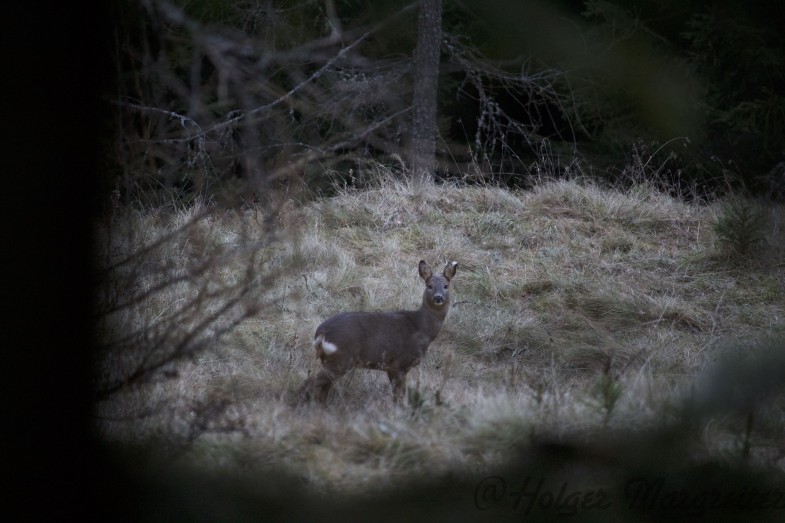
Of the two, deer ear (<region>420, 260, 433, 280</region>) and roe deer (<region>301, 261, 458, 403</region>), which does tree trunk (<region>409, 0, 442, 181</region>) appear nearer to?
deer ear (<region>420, 260, 433, 280</region>)

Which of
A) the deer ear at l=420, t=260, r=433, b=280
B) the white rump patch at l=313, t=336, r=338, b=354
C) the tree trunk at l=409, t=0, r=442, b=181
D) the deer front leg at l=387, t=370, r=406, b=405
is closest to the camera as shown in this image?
the white rump patch at l=313, t=336, r=338, b=354

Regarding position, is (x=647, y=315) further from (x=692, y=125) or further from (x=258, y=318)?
(x=692, y=125)

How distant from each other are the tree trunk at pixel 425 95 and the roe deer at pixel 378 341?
540 cm

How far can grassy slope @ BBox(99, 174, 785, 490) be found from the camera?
3186 mm

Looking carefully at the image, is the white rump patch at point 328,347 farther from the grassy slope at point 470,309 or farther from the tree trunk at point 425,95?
the tree trunk at point 425,95

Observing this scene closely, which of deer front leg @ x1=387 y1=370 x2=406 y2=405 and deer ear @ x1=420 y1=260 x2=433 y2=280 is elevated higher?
deer ear @ x1=420 y1=260 x2=433 y2=280

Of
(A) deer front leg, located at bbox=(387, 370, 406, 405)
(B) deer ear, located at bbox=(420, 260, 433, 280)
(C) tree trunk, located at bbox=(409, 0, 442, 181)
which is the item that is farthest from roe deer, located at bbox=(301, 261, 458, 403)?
(C) tree trunk, located at bbox=(409, 0, 442, 181)

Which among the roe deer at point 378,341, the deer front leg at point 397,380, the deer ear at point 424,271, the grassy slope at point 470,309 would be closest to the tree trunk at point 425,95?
the grassy slope at point 470,309

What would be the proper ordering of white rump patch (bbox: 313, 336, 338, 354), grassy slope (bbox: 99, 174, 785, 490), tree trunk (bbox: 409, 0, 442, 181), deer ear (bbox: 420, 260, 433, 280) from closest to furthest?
grassy slope (bbox: 99, 174, 785, 490) → white rump patch (bbox: 313, 336, 338, 354) → deer ear (bbox: 420, 260, 433, 280) → tree trunk (bbox: 409, 0, 442, 181)

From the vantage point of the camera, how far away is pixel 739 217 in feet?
28.1

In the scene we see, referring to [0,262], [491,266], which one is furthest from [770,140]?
[491,266]

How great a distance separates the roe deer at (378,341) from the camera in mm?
5742

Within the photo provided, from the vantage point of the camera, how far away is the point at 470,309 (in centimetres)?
787

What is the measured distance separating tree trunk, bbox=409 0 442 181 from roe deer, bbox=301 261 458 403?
5398 mm
